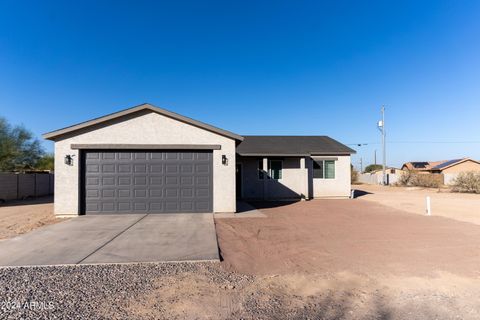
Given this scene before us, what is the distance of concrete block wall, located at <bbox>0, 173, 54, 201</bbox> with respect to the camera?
1616cm

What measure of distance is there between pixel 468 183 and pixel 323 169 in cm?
1317

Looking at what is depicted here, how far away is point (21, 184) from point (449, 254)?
2190 cm

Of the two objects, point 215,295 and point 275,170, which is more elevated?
point 275,170

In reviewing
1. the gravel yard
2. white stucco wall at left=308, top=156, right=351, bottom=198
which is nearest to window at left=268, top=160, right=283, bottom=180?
white stucco wall at left=308, top=156, right=351, bottom=198

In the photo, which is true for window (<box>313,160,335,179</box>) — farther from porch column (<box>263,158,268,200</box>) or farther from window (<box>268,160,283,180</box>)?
porch column (<box>263,158,268,200</box>)

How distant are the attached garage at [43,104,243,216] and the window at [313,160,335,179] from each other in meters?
8.14

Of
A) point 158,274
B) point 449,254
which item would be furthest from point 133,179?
point 449,254

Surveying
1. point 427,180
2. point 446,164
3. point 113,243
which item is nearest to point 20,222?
point 113,243

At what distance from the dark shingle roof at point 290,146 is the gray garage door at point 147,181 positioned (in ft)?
17.0

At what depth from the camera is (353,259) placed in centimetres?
552

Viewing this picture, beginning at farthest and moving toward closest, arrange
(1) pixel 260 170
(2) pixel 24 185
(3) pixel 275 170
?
(2) pixel 24 185, (3) pixel 275 170, (1) pixel 260 170

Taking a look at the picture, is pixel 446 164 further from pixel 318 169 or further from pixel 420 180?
pixel 318 169

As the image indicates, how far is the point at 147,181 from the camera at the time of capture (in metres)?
11.0

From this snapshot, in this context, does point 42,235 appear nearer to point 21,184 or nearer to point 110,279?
point 110,279
